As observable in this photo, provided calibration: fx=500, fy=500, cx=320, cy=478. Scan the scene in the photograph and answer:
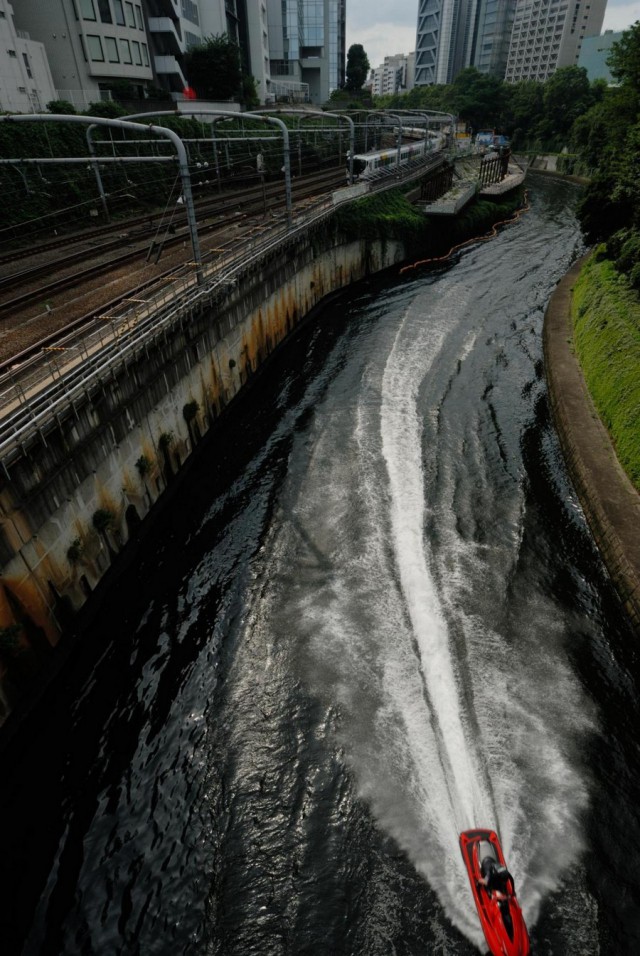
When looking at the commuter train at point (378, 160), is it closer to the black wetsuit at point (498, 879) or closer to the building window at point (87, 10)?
the building window at point (87, 10)

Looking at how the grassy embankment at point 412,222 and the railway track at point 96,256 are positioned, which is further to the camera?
the grassy embankment at point 412,222

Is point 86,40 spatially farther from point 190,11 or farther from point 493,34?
point 493,34

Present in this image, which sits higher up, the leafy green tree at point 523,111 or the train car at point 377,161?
the leafy green tree at point 523,111

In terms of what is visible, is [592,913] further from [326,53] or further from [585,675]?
[326,53]

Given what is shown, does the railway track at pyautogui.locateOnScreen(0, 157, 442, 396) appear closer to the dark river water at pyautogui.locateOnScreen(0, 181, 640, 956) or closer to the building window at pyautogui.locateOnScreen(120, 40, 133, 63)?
the dark river water at pyautogui.locateOnScreen(0, 181, 640, 956)

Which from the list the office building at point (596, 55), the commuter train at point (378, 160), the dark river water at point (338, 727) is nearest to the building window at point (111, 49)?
the commuter train at point (378, 160)

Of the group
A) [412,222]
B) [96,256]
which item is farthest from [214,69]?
[96,256]
